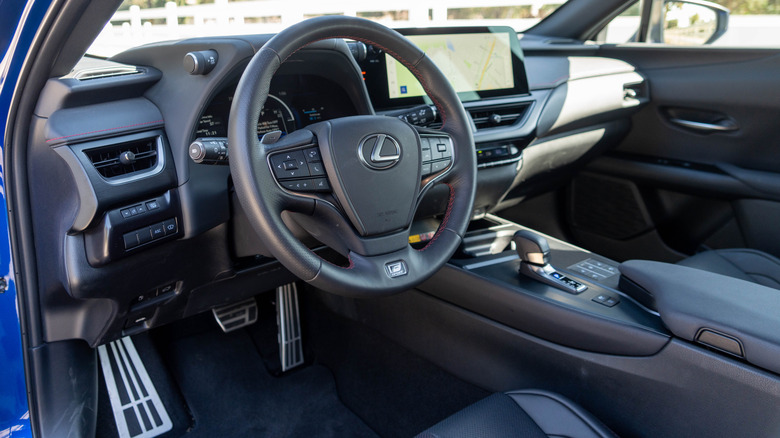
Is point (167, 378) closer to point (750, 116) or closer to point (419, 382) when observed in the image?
point (419, 382)

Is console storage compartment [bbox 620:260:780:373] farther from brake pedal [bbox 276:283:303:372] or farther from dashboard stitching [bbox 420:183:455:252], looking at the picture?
brake pedal [bbox 276:283:303:372]

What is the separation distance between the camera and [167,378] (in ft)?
6.52

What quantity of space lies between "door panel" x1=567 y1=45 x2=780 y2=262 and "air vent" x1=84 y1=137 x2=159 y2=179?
2145 millimetres

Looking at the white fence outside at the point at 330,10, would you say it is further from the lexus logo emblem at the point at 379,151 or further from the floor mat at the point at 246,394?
the floor mat at the point at 246,394

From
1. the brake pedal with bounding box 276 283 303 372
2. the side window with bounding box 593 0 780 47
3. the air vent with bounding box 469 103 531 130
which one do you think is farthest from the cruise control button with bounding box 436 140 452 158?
the side window with bounding box 593 0 780 47

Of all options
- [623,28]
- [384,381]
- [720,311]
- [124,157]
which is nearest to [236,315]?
[384,381]

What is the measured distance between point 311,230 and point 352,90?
0.51 meters

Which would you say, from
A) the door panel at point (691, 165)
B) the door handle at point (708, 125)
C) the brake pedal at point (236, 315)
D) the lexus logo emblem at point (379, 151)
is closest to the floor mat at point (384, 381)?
the brake pedal at point (236, 315)

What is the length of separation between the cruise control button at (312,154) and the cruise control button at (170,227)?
38cm

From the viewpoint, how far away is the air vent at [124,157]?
4.03ft

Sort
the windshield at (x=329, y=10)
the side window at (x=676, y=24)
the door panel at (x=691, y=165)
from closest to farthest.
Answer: the door panel at (x=691, y=165) < the side window at (x=676, y=24) < the windshield at (x=329, y=10)

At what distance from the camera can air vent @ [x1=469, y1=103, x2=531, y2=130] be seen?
2.07 meters

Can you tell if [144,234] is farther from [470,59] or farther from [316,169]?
[470,59]

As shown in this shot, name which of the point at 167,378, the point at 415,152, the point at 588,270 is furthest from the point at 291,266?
the point at 167,378
